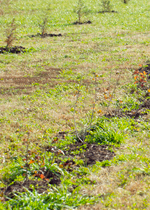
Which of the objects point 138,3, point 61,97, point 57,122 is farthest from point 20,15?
point 57,122

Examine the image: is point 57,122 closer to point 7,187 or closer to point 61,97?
point 61,97

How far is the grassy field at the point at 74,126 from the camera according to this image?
3.49 m

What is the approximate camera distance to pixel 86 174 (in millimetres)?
3881

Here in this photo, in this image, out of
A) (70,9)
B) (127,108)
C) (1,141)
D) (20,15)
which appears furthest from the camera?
(70,9)

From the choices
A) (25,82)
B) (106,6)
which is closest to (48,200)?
(25,82)

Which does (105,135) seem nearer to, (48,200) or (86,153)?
(86,153)

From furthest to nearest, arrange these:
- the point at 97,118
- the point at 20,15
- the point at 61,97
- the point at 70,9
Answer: the point at 70,9 → the point at 20,15 → the point at 61,97 → the point at 97,118

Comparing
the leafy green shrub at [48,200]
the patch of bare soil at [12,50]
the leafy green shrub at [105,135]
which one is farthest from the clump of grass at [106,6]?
the leafy green shrub at [48,200]

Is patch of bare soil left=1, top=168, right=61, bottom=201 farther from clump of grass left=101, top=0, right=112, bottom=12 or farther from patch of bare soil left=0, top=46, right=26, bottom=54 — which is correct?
clump of grass left=101, top=0, right=112, bottom=12

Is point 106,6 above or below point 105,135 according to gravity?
above

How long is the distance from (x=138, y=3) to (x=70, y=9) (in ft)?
28.0

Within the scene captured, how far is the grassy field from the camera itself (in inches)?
138

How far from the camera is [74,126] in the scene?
575 cm

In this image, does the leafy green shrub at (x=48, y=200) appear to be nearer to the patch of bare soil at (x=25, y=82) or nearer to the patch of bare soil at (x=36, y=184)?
the patch of bare soil at (x=36, y=184)
